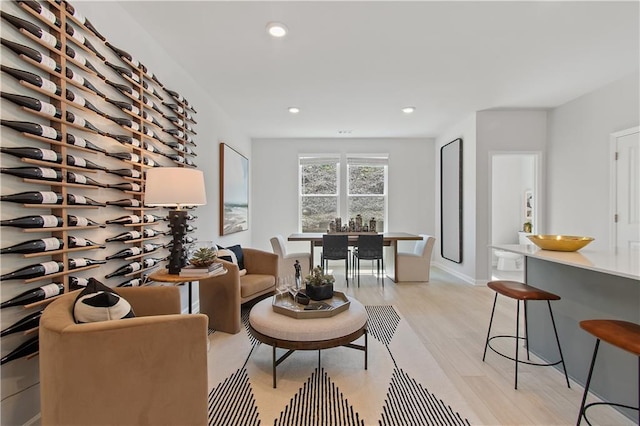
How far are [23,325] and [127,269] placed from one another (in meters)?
0.79

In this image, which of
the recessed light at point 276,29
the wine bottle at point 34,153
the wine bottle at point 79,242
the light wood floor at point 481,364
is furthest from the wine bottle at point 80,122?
the light wood floor at point 481,364

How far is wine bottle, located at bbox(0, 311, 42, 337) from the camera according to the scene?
1467 millimetres

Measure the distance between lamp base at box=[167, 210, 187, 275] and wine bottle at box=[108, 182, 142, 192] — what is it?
0.31 metres

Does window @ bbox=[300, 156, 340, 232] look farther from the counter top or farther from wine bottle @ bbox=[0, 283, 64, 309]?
wine bottle @ bbox=[0, 283, 64, 309]

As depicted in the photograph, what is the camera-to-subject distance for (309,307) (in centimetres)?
231

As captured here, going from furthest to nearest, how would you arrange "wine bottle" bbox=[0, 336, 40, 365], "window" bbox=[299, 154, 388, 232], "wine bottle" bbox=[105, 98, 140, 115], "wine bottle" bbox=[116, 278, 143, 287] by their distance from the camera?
1. "window" bbox=[299, 154, 388, 232]
2. "wine bottle" bbox=[116, 278, 143, 287]
3. "wine bottle" bbox=[105, 98, 140, 115]
4. "wine bottle" bbox=[0, 336, 40, 365]

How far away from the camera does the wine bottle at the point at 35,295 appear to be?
149 centimetres

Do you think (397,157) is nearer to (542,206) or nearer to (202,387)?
(542,206)

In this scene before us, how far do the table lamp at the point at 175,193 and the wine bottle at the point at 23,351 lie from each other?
37.0 inches

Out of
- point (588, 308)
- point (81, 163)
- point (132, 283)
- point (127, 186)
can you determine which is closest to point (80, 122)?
point (81, 163)

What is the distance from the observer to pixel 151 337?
4.32 ft

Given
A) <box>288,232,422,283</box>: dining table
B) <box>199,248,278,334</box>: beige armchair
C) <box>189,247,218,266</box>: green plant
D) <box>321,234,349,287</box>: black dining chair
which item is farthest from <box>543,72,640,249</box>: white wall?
<box>189,247,218,266</box>: green plant

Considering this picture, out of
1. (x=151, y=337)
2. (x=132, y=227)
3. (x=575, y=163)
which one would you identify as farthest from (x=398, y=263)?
(x=151, y=337)

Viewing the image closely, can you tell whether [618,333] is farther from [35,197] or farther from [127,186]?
[127,186]
